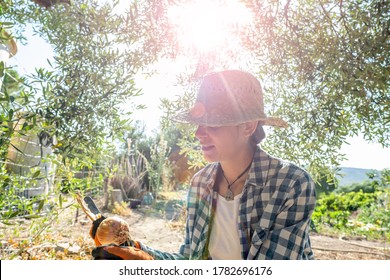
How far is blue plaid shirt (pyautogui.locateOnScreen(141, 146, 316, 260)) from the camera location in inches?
51.4

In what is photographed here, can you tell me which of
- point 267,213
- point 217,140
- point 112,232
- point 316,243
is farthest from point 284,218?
point 316,243

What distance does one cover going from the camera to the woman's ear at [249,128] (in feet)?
5.04

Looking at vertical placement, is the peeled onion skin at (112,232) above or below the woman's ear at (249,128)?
below

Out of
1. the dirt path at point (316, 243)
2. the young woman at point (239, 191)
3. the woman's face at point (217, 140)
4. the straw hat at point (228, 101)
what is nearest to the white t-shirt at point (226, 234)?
the young woman at point (239, 191)

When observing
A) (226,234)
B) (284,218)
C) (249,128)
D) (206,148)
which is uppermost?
(249,128)

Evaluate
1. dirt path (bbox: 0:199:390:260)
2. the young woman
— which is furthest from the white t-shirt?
dirt path (bbox: 0:199:390:260)

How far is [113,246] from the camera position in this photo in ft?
4.20

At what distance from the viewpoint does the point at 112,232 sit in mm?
1340

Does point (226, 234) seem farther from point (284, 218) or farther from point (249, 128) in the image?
point (249, 128)

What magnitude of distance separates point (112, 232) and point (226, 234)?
0.49 m

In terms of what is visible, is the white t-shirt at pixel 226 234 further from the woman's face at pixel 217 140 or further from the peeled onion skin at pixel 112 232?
the peeled onion skin at pixel 112 232
